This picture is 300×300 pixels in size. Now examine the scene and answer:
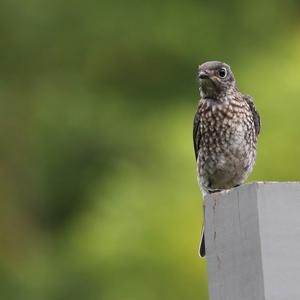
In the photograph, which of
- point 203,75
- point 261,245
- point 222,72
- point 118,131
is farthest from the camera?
point 118,131

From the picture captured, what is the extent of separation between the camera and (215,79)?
5.93 meters

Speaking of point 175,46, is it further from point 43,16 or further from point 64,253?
point 64,253

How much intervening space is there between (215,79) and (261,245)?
254cm

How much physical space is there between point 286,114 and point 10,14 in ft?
12.5

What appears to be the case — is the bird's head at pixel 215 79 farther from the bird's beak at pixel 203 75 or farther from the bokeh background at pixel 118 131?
the bokeh background at pixel 118 131

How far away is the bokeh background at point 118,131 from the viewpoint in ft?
33.8

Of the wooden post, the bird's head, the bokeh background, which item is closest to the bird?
the bird's head

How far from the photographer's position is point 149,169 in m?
11.1

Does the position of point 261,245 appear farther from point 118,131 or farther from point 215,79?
point 118,131

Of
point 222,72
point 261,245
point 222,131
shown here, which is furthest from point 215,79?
point 261,245

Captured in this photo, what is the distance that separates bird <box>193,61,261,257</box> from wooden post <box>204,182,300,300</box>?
2.27m

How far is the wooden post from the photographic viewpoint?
11.2ft

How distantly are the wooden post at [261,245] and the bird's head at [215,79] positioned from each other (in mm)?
2241

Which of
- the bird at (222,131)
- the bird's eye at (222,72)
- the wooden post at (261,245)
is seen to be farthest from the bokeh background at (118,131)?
the wooden post at (261,245)
